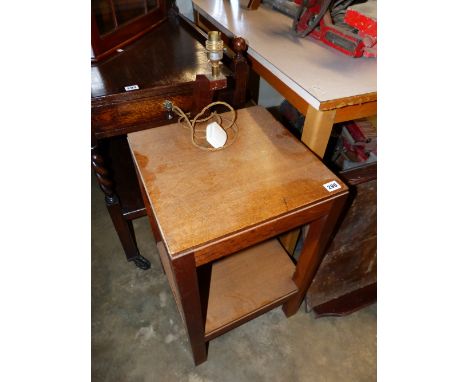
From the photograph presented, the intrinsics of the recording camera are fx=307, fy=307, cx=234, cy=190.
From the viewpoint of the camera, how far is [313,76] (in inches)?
36.0

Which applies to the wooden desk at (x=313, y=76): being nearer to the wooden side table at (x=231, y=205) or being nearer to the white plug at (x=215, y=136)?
the wooden side table at (x=231, y=205)

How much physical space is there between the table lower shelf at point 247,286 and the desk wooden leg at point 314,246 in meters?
0.05

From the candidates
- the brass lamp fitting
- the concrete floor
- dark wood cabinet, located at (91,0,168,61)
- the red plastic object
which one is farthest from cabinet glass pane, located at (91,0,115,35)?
the concrete floor

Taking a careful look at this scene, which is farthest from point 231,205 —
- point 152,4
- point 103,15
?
point 152,4

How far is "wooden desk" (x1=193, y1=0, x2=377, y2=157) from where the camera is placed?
85 cm

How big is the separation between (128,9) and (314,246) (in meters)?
1.04

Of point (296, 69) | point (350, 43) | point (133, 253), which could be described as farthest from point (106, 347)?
point (350, 43)

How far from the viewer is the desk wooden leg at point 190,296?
613 millimetres

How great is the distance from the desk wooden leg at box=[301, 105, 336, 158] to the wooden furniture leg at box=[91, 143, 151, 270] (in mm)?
621

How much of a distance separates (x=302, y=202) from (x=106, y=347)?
912 mm

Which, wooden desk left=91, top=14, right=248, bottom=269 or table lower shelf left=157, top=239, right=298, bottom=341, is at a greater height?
wooden desk left=91, top=14, right=248, bottom=269

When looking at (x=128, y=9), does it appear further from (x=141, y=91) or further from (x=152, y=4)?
(x=141, y=91)

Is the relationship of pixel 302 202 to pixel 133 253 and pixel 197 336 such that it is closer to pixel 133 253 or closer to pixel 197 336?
pixel 197 336

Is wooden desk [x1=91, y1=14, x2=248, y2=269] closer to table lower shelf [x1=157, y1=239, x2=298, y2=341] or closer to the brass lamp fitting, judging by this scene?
the brass lamp fitting
